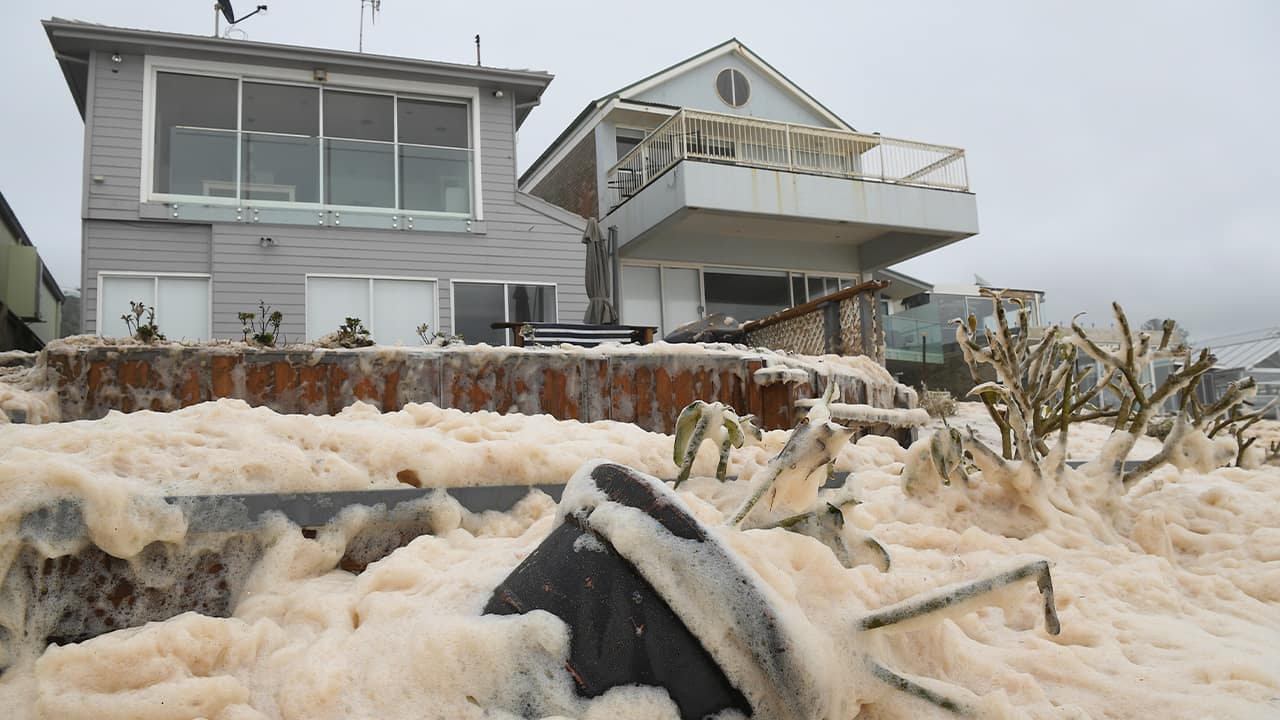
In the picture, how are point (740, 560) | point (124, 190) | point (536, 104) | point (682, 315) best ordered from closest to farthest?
point (740, 560) < point (124, 190) < point (536, 104) < point (682, 315)

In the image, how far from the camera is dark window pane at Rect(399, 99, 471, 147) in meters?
11.0

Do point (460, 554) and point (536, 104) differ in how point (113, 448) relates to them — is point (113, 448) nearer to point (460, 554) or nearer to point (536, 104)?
point (460, 554)

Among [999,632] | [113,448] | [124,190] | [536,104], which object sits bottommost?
[999,632]

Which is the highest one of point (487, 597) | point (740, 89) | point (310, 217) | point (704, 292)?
point (740, 89)

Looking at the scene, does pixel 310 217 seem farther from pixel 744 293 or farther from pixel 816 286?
pixel 816 286

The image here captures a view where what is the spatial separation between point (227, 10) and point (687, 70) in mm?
7570

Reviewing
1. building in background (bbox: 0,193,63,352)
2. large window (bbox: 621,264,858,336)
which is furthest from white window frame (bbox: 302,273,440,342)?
building in background (bbox: 0,193,63,352)

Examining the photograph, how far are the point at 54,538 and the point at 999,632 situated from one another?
2.20m

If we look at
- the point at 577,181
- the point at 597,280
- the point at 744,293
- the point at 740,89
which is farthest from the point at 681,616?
the point at 740,89

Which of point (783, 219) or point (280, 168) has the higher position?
point (280, 168)

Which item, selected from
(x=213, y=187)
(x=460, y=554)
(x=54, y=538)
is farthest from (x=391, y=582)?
(x=213, y=187)

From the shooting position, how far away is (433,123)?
11133 mm

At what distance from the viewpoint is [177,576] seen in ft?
5.83

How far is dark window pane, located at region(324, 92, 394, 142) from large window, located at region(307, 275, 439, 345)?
6.80 feet
